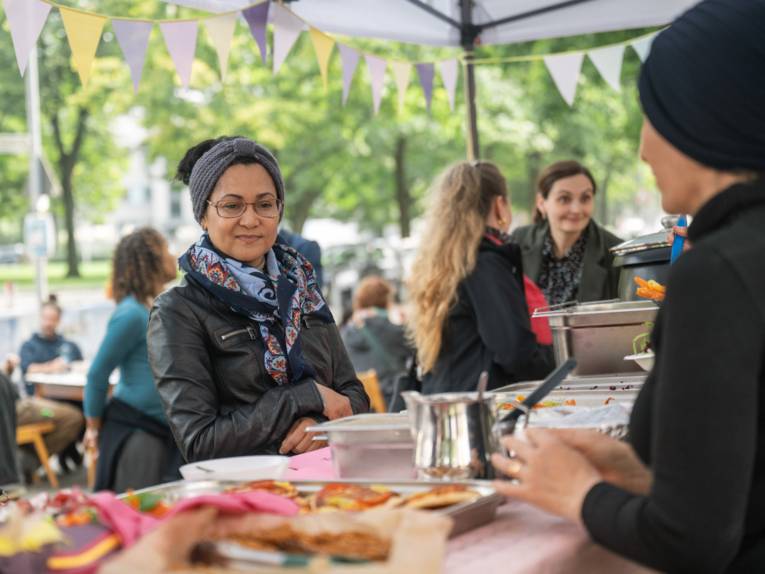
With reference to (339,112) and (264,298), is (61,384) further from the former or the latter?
(339,112)

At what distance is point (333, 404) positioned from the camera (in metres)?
3.23

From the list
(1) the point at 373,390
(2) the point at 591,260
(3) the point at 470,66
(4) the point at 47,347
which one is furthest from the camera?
(4) the point at 47,347

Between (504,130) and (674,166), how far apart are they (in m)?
17.4

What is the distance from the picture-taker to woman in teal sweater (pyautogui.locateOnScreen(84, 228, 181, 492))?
19.2ft

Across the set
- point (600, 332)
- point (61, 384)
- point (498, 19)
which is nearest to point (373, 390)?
point (498, 19)

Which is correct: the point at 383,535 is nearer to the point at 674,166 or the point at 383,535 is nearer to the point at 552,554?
the point at 552,554

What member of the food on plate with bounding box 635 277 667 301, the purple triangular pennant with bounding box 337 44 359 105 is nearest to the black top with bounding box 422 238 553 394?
the food on plate with bounding box 635 277 667 301

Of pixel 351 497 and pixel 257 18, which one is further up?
pixel 257 18

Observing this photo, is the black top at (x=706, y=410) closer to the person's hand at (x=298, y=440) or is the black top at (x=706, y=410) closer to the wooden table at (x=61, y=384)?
the person's hand at (x=298, y=440)

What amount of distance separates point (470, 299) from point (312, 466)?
6.89ft

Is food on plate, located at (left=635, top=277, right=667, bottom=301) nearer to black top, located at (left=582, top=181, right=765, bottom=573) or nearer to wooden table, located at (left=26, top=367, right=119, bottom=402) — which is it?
black top, located at (left=582, top=181, right=765, bottom=573)

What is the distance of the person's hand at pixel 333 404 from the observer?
320 centimetres

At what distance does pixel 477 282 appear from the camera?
4.60m

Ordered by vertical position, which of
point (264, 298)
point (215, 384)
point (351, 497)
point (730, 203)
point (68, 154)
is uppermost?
point (68, 154)
